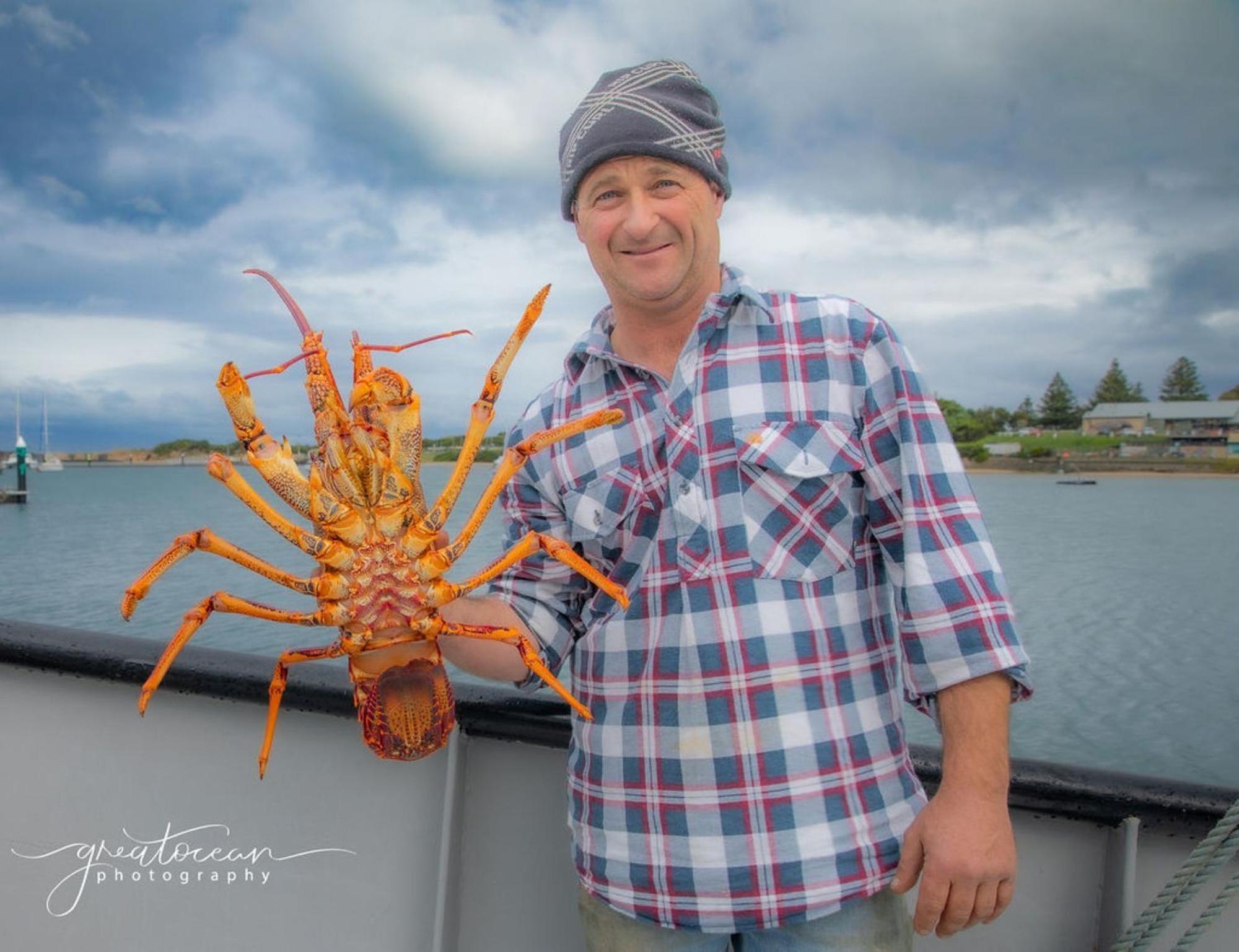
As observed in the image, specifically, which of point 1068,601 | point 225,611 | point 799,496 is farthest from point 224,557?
point 1068,601

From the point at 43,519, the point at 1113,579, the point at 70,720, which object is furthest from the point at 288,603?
the point at 43,519

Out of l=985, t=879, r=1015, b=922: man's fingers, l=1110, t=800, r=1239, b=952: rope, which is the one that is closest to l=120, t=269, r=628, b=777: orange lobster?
l=985, t=879, r=1015, b=922: man's fingers

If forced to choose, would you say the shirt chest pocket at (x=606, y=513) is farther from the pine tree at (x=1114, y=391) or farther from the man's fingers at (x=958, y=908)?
the pine tree at (x=1114, y=391)

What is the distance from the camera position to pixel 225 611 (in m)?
1.53

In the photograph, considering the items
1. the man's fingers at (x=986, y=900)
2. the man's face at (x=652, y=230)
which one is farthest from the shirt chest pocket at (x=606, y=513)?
the man's fingers at (x=986, y=900)

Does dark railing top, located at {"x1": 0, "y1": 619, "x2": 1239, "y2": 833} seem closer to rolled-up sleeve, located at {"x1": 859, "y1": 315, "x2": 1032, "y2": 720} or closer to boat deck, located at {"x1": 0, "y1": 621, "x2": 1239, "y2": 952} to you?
boat deck, located at {"x1": 0, "y1": 621, "x2": 1239, "y2": 952}

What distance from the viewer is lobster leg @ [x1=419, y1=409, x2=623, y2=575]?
1.58m

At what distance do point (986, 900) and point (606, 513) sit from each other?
36.3 inches

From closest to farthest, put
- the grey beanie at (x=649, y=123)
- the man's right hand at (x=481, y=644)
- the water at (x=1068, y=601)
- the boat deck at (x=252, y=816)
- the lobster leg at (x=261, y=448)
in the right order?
1. the lobster leg at (x=261, y=448)
2. the grey beanie at (x=649, y=123)
3. the man's right hand at (x=481, y=644)
4. the boat deck at (x=252, y=816)
5. the water at (x=1068, y=601)

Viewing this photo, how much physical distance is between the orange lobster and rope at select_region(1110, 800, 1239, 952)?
1.18 m

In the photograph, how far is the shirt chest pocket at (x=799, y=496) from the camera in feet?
5.03

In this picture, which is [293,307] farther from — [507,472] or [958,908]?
[958,908]

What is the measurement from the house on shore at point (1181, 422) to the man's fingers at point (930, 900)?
54753mm

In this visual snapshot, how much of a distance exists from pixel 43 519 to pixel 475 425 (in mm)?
40095
